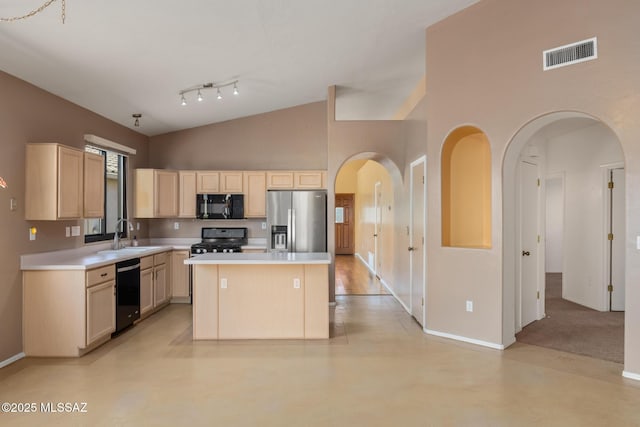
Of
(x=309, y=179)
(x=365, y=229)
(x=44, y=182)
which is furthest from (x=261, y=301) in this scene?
(x=365, y=229)

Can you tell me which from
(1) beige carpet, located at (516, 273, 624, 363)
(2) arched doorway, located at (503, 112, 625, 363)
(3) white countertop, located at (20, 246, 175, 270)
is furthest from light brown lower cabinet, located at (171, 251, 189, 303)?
(1) beige carpet, located at (516, 273, 624, 363)

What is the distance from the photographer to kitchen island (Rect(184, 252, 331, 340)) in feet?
14.2

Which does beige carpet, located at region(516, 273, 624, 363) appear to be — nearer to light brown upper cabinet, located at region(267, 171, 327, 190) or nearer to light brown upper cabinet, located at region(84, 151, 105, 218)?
light brown upper cabinet, located at region(267, 171, 327, 190)

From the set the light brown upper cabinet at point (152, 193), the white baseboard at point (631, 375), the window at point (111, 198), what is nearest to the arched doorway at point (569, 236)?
the white baseboard at point (631, 375)

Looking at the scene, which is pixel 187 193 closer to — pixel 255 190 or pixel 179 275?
pixel 255 190

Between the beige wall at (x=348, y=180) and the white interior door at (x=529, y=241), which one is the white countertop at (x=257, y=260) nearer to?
the white interior door at (x=529, y=241)

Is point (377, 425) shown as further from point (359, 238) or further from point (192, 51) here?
point (359, 238)

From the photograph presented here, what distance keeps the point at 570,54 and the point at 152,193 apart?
5.66 m

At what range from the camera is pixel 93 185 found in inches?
175

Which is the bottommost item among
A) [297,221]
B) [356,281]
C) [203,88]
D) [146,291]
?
[356,281]

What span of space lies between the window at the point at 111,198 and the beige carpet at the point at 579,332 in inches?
215

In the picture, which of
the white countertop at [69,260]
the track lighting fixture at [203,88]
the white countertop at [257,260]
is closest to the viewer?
the white countertop at [69,260]

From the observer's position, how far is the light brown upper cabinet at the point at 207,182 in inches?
252

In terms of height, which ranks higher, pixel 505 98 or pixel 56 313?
pixel 505 98
